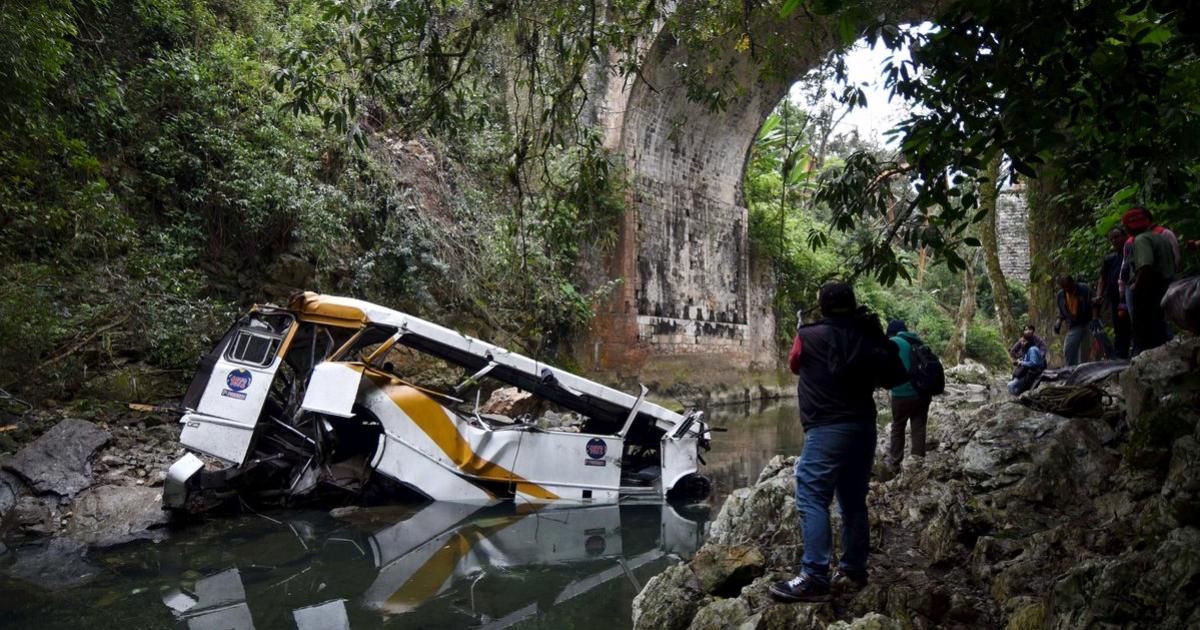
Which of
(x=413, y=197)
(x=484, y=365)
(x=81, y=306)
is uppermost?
(x=413, y=197)

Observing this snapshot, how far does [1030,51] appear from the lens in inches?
122

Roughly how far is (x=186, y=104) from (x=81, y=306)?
3586 millimetres

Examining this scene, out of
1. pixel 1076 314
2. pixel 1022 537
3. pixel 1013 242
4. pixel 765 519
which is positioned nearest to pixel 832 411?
pixel 1022 537

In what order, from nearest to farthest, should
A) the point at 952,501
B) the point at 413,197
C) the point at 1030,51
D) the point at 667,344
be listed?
the point at 1030,51 < the point at 952,501 < the point at 413,197 < the point at 667,344

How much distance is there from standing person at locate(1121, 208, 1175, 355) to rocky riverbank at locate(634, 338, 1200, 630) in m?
0.44

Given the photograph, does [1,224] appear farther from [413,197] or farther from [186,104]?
[413,197]

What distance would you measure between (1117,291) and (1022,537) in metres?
3.48

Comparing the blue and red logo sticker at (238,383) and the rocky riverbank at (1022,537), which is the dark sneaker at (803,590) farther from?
the blue and red logo sticker at (238,383)

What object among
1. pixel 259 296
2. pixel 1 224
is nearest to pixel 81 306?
pixel 1 224

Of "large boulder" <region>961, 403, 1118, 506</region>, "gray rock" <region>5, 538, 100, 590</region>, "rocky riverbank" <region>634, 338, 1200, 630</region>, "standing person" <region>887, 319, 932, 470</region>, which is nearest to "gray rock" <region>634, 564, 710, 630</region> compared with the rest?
"rocky riverbank" <region>634, 338, 1200, 630</region>

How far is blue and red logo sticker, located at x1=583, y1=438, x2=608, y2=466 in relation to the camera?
7914mm

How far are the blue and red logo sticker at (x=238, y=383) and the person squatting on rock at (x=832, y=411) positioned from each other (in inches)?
199

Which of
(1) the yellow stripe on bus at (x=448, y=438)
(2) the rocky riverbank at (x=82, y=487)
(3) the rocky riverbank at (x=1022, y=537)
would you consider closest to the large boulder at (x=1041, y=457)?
(3) the rocky riverbank at (x=1022, y=537)

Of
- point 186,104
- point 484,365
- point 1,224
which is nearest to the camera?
point 484,365
